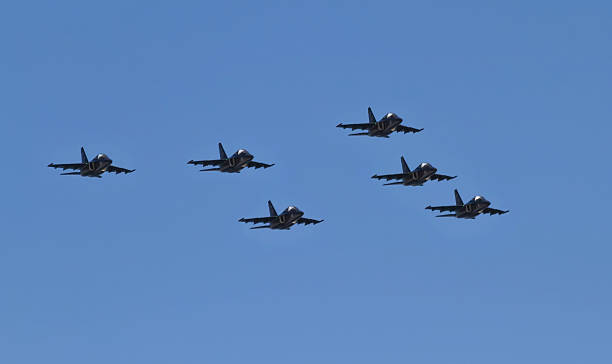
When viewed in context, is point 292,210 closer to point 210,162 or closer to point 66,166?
point 210,162

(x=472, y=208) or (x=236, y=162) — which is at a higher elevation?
(x=236, y=162)

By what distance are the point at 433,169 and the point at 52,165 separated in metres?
64.4

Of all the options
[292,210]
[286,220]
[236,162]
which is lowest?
[286,220]

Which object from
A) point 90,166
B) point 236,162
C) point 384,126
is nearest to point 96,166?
point 90,166

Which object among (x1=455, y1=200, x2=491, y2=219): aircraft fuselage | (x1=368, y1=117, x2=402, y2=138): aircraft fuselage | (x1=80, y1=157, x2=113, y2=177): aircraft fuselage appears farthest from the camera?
(x1=368, y1=117, x2=402, y2=138): aircraft fuselage

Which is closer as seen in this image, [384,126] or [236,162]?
[236,162]

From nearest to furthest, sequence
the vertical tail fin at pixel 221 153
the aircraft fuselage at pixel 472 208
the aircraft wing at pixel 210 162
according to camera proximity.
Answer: the aircraft fuselage at pixel 472 208
the aircraft wing at pixel 210 162
the vertical tail fin at pixel 221 153

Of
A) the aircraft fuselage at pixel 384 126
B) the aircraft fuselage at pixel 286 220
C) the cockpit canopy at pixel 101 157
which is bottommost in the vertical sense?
the aircraft fuselage at pixel 286 220

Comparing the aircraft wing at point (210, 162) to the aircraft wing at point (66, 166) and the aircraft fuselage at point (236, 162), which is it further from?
the aircraft wing at point (66, 166)

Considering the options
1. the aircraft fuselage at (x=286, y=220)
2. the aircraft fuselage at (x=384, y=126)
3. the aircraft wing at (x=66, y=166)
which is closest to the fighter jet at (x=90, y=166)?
the aircraft wing at (x=66, y=166)

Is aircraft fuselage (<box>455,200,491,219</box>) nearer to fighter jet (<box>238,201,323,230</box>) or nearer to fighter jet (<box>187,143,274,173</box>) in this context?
fighter jet (<box>238,201,323,230</box>)

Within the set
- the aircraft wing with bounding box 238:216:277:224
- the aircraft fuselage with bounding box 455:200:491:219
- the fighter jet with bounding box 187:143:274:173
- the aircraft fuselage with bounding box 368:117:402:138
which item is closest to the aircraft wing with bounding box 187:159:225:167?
the fighter jet with bounding box 187:143:274:173

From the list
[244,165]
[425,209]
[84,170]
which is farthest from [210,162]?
[425,209]

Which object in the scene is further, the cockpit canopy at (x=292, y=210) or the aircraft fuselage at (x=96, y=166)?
the aircraft fuselage at (x=96, y=166)
